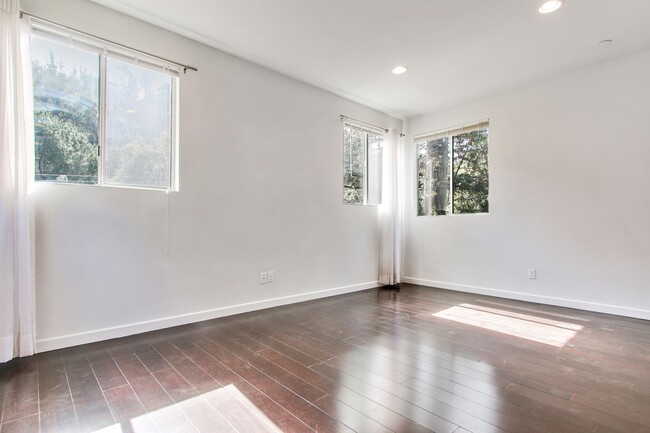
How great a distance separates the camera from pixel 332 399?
5.84 ft

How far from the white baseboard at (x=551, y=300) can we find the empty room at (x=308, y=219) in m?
0.02

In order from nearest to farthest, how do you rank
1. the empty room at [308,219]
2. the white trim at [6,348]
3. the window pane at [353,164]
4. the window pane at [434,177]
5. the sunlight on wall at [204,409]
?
the sunlight on wall at [204,409], the empty room at [308,219], the white trim at [6,348], the window pane at [353,164], the window pane at [434,177]

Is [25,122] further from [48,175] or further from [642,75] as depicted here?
[642,75]

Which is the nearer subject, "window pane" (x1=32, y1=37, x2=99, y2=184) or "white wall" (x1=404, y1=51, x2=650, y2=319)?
"window pane" (x1=32, y1=37, x2=99, y2=184)

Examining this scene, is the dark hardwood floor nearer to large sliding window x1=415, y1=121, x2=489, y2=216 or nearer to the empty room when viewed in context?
the empty room

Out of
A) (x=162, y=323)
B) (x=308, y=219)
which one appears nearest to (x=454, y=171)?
(x=308, y=219)

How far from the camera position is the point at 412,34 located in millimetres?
3045

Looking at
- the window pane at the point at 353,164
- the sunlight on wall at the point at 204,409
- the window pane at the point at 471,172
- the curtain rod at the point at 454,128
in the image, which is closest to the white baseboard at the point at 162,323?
the sunlight on wall at the point at 204,409

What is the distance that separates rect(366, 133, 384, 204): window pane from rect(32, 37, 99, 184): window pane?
3.52 meters

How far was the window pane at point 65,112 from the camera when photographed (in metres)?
2.48

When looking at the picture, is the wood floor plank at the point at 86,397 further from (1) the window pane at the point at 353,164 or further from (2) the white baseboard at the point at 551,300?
(2) the white baseboard at the point at 551,300

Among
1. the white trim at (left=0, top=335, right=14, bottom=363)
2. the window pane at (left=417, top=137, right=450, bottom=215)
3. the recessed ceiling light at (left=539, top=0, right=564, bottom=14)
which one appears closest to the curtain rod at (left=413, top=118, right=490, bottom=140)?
the window pane at (left=417, top=137, right=450, bottom=215)

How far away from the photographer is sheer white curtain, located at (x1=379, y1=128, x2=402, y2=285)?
16.6 feet

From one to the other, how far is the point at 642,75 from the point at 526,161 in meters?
1.30
